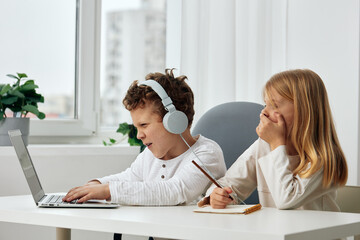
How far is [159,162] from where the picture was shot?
1.47 meters

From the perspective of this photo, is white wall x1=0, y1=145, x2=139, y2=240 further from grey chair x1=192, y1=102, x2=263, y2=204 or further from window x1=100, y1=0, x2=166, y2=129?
grey chair x1=192, y1=102, x2=263, y2=204

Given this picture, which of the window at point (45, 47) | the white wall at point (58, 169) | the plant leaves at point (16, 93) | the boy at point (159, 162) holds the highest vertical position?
the window at point (45, 47)

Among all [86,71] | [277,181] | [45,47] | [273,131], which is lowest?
[277,181]

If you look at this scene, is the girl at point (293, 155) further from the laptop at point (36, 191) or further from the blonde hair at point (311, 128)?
the laptop at point (36, 191)

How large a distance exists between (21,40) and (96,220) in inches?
58.4

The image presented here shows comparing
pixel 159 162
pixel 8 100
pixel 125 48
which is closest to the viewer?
pixel 159 162

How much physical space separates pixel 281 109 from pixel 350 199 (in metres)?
0.37

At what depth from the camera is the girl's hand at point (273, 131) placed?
4.27 ft

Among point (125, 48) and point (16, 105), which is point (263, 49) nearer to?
point (125, 48)

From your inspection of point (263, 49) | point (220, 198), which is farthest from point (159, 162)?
point (263, 49)

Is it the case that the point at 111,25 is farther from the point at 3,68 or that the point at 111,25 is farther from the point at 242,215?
the point at 242,215

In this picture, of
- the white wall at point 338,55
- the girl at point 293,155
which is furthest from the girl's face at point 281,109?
the white wall at point 338,55

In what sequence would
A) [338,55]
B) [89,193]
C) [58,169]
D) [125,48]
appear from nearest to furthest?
[89,193] < [58,169] < [338,55] < [125,48]

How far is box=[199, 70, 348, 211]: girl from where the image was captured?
1239mm
